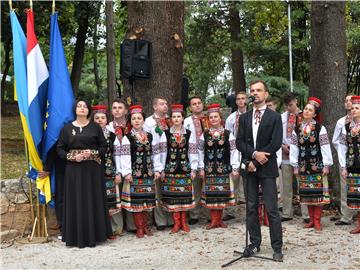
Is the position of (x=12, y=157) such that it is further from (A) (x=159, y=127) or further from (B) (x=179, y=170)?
(B) (x=179, y=170)

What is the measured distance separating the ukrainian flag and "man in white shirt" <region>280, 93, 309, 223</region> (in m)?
3.43

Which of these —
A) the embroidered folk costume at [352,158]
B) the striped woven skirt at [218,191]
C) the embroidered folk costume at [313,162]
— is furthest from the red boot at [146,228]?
the embroidered folk costume at [352,158]

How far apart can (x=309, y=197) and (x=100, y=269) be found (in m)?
3.14

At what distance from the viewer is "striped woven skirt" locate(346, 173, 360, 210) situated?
677 cm

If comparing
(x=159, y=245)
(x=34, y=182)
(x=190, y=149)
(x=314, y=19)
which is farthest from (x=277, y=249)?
(x=314, y=19)

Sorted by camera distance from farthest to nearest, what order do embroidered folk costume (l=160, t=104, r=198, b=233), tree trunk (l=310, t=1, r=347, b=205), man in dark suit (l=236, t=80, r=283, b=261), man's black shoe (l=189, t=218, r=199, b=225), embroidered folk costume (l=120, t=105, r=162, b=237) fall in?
tree trunk (l=310, t=1, r=347, b=205) < man's black shoe (l=189, t=218, r=199, b=225) < embroidered folk costume (l=160, t=104, r=198, b=233) < embroidered folk costume (l=120, t=105, r=162, b=237) < man in dark suit (l=236, t=80, r=283, b=261)

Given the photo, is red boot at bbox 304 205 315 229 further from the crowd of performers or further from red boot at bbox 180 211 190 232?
red boot at bbox 180 211 190 232

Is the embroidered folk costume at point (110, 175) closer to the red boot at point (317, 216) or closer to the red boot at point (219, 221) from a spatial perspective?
the red boot at point (219, 221)

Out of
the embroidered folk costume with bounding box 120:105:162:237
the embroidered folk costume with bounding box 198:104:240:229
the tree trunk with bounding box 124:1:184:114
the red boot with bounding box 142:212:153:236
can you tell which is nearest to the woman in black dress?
the embroidered folk costume with bounding box 120:105:162:237

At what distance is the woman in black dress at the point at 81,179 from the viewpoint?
6309 millimetres

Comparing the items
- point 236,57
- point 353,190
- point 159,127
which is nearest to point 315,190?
point 353,190

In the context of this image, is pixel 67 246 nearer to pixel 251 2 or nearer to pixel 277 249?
pixel 277 249

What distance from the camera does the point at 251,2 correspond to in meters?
14.6

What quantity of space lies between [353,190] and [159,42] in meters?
3.71
